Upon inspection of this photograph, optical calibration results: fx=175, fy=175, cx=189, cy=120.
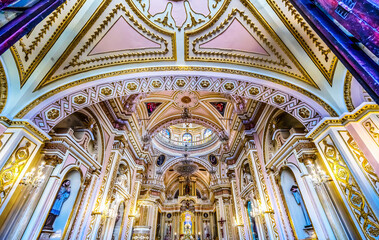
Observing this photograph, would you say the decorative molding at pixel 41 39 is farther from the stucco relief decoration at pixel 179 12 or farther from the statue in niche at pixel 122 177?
the statue in niche at pixel 122 177

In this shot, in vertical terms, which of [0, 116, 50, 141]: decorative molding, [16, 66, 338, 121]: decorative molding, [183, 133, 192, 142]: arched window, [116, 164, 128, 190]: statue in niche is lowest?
[0, 116, 50, 141]: decorative molding

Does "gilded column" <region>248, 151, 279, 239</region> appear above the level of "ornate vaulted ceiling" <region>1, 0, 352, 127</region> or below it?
below

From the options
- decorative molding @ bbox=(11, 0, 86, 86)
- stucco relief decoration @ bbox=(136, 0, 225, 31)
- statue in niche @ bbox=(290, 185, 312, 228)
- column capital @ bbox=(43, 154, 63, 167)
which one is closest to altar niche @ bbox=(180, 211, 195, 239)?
statue in niche @ bbox=(290, 185, 312, 228)

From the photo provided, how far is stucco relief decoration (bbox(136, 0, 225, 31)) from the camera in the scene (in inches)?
191

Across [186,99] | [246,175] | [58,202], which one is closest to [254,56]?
[246,175]

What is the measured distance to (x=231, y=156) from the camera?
10406 mm

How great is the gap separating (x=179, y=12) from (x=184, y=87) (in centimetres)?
220

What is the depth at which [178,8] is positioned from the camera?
195 inches

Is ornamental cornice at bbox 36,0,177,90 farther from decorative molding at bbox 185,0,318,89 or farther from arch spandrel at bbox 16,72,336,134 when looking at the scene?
decorative molding at bbox 185,0,318,89

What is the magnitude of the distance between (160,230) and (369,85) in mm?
21514

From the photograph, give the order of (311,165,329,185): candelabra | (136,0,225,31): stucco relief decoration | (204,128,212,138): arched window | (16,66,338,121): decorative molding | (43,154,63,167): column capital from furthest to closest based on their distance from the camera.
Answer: (204,128,212,138): arched window → (43,154,63,167): column capital → (136,0,225,31): stucco relief decoration → (16,66,338,121): decorative molding → (311,165,329,185): candelabra

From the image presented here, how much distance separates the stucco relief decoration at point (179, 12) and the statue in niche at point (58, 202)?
5.84 meters

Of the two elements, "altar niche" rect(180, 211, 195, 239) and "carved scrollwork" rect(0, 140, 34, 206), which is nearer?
"carved scrollwork" rect(0, 140, 34, 206)

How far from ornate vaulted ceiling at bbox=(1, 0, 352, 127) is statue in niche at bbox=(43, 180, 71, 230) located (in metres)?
2.16
